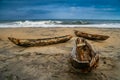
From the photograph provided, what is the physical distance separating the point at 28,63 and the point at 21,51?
1258mm

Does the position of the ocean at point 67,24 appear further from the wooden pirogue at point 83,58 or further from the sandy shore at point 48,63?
the wooden pirogue at point 83,58

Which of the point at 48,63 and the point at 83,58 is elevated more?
the point at 83,58

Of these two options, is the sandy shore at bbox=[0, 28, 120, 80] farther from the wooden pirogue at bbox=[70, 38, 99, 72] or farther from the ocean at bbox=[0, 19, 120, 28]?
the ocean at bbox=[0, 19, 120, 28]

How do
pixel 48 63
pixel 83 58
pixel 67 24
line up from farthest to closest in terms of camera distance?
pixel 67 24 → pixel 48 63 → pixel 83 58

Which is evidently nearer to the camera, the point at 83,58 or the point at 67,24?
the point at 83,58

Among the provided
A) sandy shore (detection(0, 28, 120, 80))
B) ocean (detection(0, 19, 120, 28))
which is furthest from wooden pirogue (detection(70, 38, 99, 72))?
ocean (detection(0, 19, 120, 28))

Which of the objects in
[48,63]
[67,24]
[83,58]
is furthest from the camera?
[67,24]

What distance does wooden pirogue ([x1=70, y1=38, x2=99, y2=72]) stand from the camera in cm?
366

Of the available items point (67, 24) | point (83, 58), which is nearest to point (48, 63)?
point (83, 58)

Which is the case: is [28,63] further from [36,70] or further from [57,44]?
[57,44]

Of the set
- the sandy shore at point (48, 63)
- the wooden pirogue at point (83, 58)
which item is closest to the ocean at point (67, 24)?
the sandy shore at point (48, 63)

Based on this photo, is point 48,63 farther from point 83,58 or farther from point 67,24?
point 67,24

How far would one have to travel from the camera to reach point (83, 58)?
14.5 feet

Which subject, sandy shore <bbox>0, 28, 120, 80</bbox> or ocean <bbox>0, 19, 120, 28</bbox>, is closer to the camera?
sandy shore <bbox>0, 28, 120, 80</bbox>
